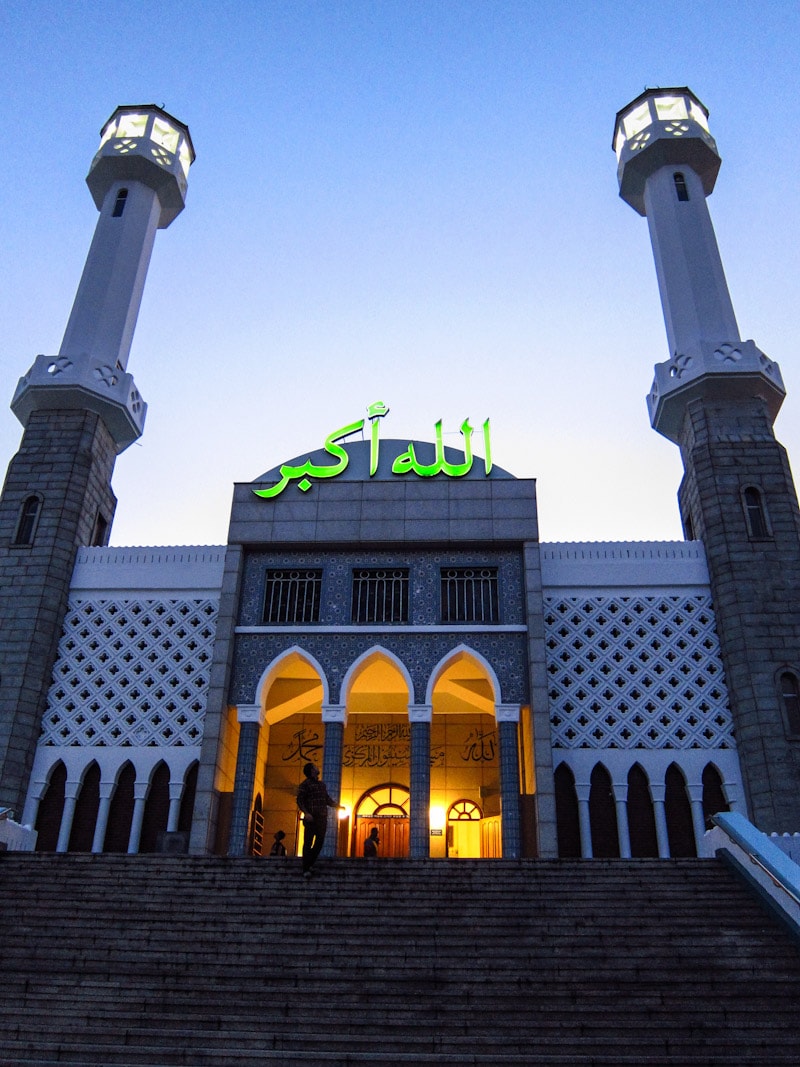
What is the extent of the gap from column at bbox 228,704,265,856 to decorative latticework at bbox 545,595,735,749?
15.4 feet

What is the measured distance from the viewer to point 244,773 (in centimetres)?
1428

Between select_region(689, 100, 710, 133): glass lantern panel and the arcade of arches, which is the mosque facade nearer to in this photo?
the arcade of arches

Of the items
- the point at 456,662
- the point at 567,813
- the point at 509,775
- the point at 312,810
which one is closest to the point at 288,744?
the point at 456,662

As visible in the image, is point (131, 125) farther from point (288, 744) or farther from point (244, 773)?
point (244, 773)

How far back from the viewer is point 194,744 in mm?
14992

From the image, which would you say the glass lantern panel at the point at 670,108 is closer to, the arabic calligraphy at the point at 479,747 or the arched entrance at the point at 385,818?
the arabic calligraphy at the point at 479,747

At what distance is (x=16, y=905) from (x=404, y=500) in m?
8.71

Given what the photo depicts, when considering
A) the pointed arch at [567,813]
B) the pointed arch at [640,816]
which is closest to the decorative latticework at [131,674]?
the pointed arch at [567,813]

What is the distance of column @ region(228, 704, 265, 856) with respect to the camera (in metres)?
13.9

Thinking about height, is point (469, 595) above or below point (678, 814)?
above

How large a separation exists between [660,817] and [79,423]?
40.0ft

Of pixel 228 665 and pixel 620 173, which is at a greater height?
pixel 620 173

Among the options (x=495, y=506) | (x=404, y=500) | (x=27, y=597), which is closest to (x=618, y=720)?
(x=495, y=506)

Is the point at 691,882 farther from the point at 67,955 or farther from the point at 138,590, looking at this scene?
the point at 138,590
